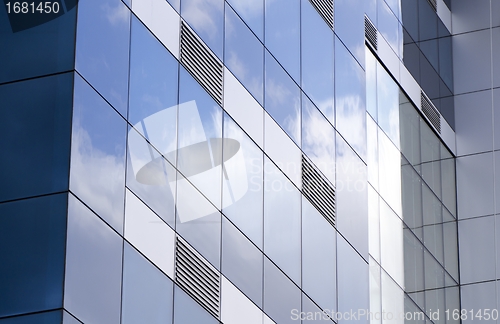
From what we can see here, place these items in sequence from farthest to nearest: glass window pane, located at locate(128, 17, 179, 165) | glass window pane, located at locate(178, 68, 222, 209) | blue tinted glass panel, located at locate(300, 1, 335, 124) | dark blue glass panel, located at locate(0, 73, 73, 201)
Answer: blue tinted glass panel, located at locate(300, 1, 335, 124), glass window pane, located at locate(178, 68, 222, 209), glass window pane, located at locate(128, 17, 179, 165), dark blue glass panel, located at locate(0, 73, 73, 201)

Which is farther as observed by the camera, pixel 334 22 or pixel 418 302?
pixel 418 302

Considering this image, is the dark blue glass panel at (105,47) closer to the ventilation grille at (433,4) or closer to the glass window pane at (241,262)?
the glass window pane at (241,262)

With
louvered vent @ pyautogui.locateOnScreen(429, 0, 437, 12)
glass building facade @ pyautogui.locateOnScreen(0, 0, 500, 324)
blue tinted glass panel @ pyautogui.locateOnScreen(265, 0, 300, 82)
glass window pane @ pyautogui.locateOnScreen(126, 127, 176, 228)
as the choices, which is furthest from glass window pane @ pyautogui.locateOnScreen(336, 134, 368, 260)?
louvered vent @ pyautogui.locateOnScreen(429, 0, 437, 12)

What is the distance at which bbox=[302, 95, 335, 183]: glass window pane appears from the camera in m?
21.6

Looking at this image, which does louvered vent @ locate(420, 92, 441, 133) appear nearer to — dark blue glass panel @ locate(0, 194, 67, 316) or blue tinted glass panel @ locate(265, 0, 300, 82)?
blue tinted glass panel @ locate(265, 0, 300, 82)

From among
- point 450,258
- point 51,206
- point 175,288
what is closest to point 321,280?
point 175,288

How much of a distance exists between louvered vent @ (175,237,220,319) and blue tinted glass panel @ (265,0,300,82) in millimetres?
6045

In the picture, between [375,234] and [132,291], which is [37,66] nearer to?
[132,291]

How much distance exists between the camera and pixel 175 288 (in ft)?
50.2

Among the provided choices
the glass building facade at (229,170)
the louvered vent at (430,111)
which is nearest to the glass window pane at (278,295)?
the glass building facade at (229,170)

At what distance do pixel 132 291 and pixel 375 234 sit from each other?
1287 cm

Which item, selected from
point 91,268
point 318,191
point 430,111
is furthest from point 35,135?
point 430,111

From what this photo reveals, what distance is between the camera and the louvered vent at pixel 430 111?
31.9m

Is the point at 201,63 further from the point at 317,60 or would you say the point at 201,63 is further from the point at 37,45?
the point at 317,60
